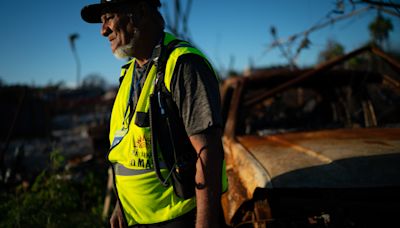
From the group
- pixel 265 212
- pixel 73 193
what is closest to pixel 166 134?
pixel 265 212

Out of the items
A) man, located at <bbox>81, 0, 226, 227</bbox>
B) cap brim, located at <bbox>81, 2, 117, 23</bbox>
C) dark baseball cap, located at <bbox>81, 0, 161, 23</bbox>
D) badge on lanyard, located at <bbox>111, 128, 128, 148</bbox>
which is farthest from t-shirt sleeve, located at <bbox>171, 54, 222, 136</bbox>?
cap brim, located at <bbox>81, 2, 117, 23</bbox>

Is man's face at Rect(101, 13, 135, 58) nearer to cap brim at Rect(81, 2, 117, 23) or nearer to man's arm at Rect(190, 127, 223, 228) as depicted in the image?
cap brim at Rect(81, 2, 117, 23)

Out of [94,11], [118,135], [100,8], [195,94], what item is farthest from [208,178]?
[94,11]

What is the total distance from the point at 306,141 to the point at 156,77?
1.47m

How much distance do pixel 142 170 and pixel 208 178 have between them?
0.37 meters

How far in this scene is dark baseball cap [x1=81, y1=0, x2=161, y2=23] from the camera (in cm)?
138

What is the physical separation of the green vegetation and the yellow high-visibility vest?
1685mm

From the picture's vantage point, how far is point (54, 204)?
118 inches

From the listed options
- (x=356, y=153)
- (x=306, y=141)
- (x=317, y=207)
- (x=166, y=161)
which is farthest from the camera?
(x=306, y=141)

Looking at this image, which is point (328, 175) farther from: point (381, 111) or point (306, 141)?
point (381, 111)

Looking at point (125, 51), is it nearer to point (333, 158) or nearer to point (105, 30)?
point (105, 30)

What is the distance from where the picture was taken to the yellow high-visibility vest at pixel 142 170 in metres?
1.21

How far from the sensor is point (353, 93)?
10.6 ft

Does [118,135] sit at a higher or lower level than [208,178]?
higher
